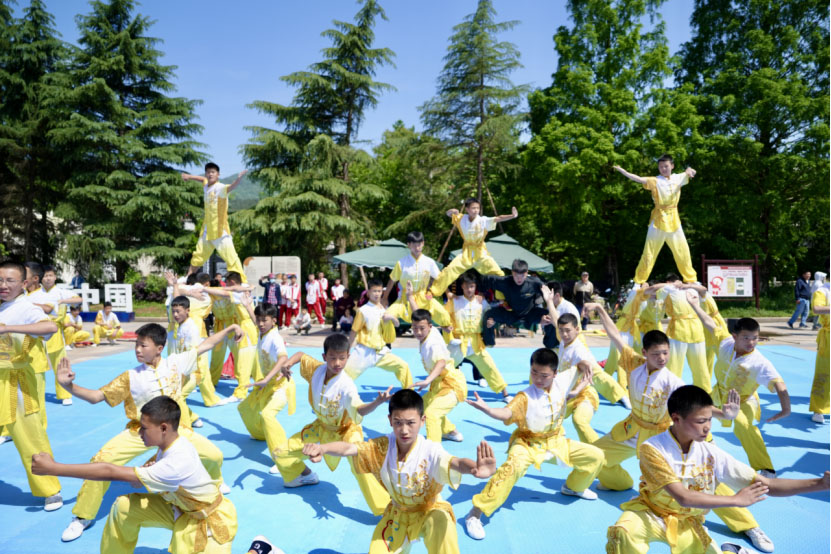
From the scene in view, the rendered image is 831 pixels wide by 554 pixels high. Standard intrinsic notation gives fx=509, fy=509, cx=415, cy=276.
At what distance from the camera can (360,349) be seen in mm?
6117

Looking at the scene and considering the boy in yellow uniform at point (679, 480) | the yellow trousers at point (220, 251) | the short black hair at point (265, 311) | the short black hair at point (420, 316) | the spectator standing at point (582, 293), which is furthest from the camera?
the spectator standing at point (582, 293)

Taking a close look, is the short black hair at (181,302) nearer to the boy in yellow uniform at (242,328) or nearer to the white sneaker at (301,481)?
the boy in yellow uniform at (242,328)

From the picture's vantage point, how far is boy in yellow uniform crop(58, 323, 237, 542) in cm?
333

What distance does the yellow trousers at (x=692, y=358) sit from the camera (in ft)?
19.7

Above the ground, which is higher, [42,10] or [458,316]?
[42,10]

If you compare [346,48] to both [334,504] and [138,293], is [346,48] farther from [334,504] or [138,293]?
[334,504]

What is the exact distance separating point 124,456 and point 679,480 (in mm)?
3452

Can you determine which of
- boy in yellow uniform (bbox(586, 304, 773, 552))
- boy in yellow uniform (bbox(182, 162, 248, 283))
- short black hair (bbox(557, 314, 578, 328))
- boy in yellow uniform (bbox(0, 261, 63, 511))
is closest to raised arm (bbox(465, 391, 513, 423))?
boy in yellow uniform (bbox(586, 304, 773, 552))

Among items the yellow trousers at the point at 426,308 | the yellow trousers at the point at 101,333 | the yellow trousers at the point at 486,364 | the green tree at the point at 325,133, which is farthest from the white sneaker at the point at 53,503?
the green tree at the point at 325,133

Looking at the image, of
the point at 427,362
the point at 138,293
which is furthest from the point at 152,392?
the point at 138,293

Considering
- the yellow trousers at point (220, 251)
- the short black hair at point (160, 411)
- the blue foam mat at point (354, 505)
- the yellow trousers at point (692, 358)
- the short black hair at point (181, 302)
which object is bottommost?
the blue foam mat at point (354, 505)

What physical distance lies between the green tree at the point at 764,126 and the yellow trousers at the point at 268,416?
734 inches

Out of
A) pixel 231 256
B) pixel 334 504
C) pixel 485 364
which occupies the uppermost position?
pixel 231 256

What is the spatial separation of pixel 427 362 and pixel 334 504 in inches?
66.2
